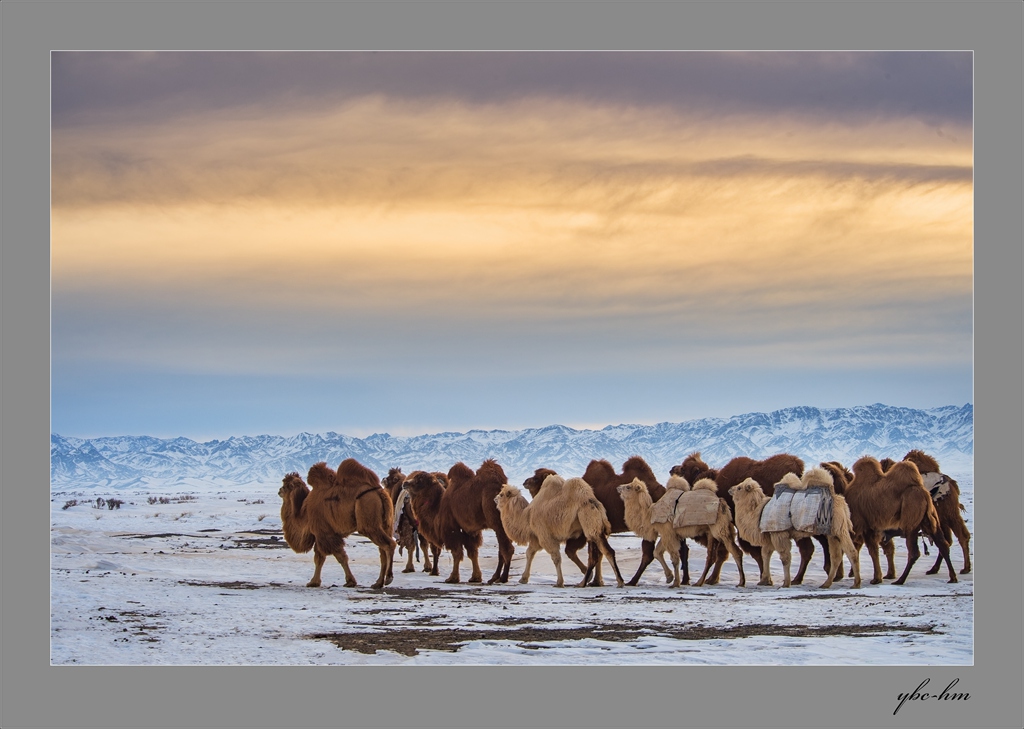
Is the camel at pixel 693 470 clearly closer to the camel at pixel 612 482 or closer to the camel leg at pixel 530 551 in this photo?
the camel at pixel 612 482

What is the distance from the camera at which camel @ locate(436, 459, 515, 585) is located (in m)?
18.4

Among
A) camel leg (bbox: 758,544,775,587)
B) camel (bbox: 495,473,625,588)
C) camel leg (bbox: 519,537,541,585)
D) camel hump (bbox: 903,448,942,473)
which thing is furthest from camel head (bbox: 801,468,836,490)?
camel leg (bbox: 519,537,541,585)

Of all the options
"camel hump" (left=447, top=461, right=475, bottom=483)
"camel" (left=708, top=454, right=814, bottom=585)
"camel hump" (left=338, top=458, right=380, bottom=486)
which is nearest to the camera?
"camel hump" (left=338, top=458, right=380, bottom=486)

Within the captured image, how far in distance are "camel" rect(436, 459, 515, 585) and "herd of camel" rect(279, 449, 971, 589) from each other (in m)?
0.02

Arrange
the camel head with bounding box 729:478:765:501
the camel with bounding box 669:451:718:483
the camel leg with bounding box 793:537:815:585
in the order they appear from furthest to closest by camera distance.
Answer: the camel with bounding box 669:451:718:483, the camel leg with bounding box 793:537:815:585, the camel head with bounding box 729:478:765:501

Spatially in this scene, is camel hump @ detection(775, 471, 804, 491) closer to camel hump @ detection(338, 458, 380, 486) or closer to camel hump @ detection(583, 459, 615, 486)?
camel hump @ detection(583, 459, 615, 486)

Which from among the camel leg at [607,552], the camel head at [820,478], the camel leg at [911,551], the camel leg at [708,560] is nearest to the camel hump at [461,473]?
the camel leg at [607,552]

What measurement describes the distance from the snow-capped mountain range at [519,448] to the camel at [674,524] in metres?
15.6

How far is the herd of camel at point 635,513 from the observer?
16.8m

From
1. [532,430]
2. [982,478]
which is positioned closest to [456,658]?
[982,478]

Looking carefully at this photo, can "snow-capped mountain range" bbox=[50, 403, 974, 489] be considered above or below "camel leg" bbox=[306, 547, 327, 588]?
above

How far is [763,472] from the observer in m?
18.8

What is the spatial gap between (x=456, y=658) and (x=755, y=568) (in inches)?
408

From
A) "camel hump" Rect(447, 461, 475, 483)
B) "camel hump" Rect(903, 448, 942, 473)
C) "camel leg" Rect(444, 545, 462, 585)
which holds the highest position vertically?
"camel hump" Rect(903, 448, 942, 473)
